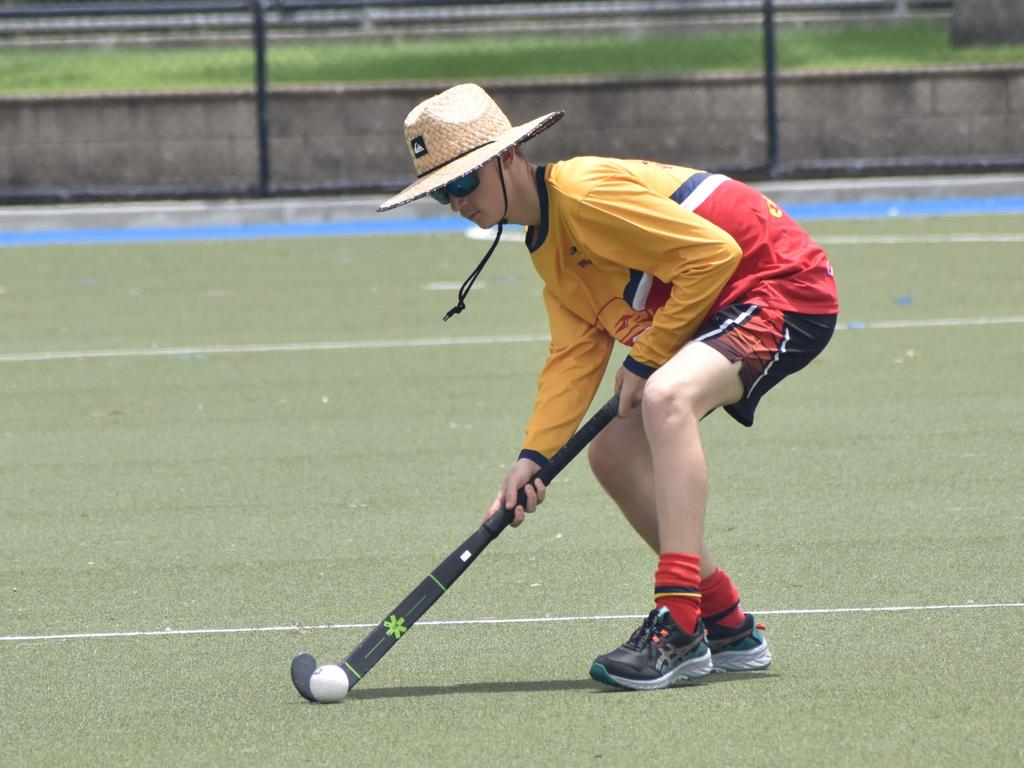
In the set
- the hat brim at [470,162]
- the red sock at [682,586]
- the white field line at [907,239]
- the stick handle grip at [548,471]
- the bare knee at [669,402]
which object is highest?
the hat brim at [470,162]

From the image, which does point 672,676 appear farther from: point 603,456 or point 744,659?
point 603,456

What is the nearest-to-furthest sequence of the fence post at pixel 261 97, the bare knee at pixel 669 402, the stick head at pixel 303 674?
1. the bare knee at pixel 669 402
2. the stick head at pixel 303 674
3. the fence post at pixel 261 97

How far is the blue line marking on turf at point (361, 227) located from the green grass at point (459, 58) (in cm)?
334

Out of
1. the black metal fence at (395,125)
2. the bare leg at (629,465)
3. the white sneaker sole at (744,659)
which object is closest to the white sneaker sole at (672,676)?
the white sneaker sole at (744,659)

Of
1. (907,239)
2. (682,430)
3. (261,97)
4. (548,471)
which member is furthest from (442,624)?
(261,97)

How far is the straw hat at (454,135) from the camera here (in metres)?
4.44

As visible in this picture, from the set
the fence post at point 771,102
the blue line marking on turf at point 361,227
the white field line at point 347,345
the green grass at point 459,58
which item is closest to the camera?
the white field line at point 347,345

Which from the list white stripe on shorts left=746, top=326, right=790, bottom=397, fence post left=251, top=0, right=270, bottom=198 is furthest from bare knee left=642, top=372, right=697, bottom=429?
fence post left=251, top=0, right=270, bottom=198

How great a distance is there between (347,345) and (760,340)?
5931 mm

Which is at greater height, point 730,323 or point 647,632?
point 730,323

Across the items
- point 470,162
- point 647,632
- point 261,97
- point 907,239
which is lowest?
point 907,239

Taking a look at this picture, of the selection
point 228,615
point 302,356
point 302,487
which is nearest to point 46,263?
point 302,356

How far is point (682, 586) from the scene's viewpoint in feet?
14.7

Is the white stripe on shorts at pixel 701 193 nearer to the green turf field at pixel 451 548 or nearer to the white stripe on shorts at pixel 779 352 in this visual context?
the white stripe on shorts at pixel 779 352
